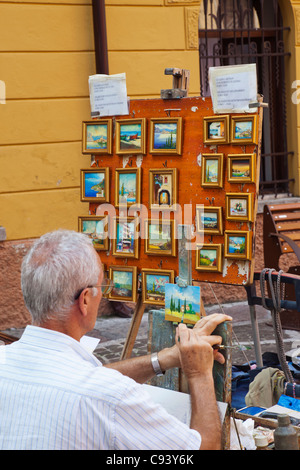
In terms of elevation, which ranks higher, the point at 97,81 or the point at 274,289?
the point at 97,81

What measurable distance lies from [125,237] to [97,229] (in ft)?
0.68

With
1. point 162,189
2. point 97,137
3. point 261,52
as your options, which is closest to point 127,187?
point 162,189

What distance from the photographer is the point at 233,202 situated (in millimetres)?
3436

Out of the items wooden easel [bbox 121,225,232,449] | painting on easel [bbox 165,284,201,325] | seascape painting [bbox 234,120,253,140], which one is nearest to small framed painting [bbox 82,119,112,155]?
seascape painting [bbox 234,120,253,140]

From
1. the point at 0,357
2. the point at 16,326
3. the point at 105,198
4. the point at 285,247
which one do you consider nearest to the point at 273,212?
the point at 285,247

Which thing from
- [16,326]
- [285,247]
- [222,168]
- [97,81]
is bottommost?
[16,326]

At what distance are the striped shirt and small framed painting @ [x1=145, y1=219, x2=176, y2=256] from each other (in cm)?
188

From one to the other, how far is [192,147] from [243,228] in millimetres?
490

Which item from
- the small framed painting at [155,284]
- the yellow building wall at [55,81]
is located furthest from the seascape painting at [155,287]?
the yellow building wall at [55,81]

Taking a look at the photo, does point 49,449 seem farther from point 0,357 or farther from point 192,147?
point 192,147

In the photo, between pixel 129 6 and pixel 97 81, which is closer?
pixel 97 81

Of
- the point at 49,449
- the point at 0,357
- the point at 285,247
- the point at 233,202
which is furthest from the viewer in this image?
the point at 285,247

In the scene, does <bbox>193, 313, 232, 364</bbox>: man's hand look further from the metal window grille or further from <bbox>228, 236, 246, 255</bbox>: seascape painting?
the metal window grille

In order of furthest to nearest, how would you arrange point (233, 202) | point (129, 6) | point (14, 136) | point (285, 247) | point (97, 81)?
point (129, 6)
point (14, 136)
point (285, 247)
point (97, 81)
point (233, 202)
